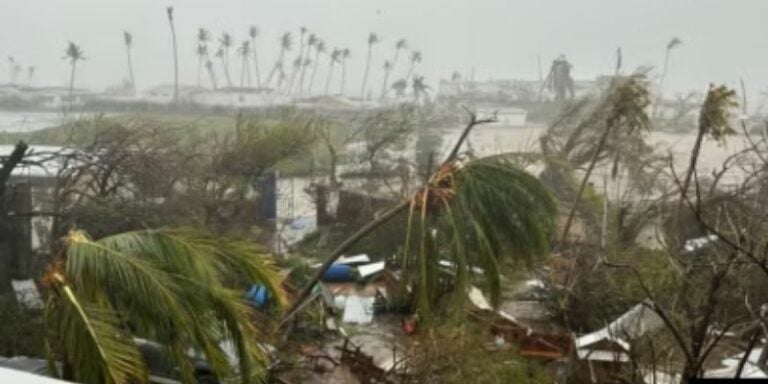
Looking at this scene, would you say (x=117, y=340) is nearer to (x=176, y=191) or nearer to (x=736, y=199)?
(x=736, y=199)

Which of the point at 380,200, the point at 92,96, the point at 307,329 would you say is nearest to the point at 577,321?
the point at 307,329

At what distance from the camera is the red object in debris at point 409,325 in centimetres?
952

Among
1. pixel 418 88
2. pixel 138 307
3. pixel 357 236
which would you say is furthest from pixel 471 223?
pixel 418 88

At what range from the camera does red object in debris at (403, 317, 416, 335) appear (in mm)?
9516

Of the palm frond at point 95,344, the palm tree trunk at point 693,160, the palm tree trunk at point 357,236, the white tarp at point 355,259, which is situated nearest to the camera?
the palm frond at point 95,344

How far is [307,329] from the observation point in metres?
9.84

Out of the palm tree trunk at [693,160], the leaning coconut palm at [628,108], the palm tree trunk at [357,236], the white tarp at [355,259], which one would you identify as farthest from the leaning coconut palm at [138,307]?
the leaning coconut palm at [628,108]

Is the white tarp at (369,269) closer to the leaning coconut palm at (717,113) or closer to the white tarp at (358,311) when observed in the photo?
the white tarp at (358,311)

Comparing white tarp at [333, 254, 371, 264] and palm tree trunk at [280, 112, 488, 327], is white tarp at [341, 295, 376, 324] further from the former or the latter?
white tarp at [333, 254, 371, 264]

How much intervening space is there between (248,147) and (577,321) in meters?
8.26

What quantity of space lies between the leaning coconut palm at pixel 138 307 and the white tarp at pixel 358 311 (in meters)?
5.69

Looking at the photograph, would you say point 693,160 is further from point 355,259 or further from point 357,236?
point 355,259

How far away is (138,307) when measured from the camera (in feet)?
14.1

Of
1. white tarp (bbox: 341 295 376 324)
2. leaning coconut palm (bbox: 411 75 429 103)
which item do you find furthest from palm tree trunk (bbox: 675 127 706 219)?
leaning coconut palm (bbox: 411 75 429 103)
